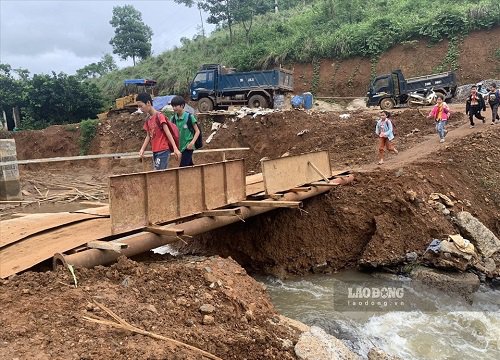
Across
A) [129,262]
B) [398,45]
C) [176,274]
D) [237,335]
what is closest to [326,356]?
[237,335]

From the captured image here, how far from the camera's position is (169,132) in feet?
21.1

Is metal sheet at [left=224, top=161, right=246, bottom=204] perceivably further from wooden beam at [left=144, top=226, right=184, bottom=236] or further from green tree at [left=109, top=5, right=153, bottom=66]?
green tree at [left=109, top=5, right=153, bottom=66]

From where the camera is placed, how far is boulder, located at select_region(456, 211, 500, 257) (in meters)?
8.58

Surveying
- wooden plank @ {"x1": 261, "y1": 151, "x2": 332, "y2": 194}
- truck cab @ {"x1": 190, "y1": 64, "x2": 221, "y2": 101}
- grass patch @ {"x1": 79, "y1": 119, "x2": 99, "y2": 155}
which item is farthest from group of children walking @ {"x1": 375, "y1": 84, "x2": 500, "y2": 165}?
grass patch @ {"x1": 79, "y1": 119, "x2": 99, "y2": 155}

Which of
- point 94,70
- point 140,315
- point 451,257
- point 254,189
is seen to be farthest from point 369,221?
point 94,70

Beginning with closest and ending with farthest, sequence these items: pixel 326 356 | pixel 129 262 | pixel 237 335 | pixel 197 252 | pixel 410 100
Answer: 1. pixel 237 335
2. pixel 326 356
3. pixel 129 262
4. pixel 197 252
5. pixel 410 100

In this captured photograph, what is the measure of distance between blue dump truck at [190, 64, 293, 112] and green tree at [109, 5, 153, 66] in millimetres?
27179

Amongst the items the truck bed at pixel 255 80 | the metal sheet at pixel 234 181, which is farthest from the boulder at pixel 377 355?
the truck bed at pixel 255 80

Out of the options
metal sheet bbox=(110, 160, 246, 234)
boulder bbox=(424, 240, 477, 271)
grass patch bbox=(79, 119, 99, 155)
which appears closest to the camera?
metal sheet bbox=(110, 160, 246, 234)

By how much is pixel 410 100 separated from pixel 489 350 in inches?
614

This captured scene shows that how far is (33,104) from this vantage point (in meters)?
29.1

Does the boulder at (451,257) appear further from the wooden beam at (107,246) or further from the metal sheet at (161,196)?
the wooden beam at (107,246)

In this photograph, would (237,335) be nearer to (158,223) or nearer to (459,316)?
(158,223)

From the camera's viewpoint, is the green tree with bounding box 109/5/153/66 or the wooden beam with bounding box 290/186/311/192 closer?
the wooden beam with bounding box 290/186/311/192
